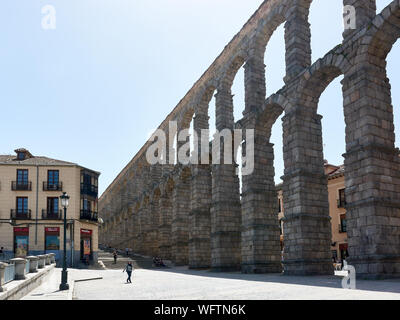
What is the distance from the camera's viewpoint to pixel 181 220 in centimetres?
3762

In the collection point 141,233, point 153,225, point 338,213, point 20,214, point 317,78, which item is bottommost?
point 141,233

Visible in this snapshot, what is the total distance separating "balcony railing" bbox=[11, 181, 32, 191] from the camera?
3950 cm

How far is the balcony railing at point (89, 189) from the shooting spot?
139ft

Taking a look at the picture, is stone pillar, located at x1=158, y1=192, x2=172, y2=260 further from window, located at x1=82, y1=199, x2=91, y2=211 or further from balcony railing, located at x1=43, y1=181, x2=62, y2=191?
balcony railing, located at x1=43, y1=181, x2=62, y2=191

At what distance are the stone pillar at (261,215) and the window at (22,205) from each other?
→ 2298cm

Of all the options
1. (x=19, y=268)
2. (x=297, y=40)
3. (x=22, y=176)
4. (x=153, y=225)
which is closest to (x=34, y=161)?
(x=22, y=176)

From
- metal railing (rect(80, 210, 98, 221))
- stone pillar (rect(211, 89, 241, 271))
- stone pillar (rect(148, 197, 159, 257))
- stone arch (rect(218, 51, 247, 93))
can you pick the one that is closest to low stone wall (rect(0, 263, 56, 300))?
stone pillar (rect(211, 89, 241, 271))

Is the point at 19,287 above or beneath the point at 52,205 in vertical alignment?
beneath

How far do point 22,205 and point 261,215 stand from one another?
2450 cm

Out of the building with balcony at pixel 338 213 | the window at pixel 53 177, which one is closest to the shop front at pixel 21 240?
the window at pixel 53 177
